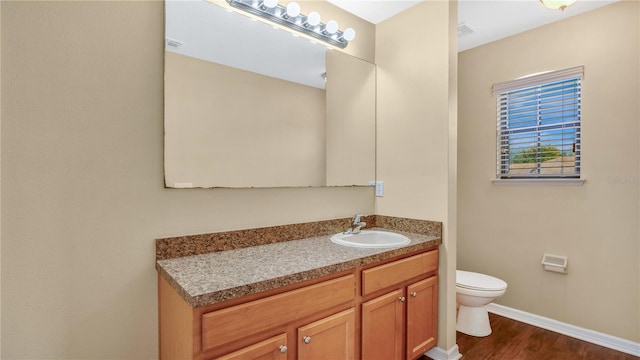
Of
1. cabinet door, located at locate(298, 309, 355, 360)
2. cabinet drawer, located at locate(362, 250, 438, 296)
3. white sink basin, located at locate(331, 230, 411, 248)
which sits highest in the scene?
white sink basin, located at locate(331, 230, 411, 248)

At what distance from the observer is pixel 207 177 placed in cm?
161

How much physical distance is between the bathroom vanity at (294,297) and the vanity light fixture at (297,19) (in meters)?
1.26

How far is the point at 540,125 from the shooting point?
2.59m

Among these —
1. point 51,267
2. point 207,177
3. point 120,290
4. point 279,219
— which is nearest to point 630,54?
point 279,219

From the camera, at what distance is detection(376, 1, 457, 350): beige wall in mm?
2020

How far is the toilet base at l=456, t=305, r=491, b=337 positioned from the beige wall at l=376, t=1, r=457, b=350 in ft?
1.41

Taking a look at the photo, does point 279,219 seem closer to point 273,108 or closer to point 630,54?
point 273,108

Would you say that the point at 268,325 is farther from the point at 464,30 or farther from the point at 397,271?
the point at 464,30

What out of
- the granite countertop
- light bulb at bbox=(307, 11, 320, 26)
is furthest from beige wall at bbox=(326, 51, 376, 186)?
the granite countertop

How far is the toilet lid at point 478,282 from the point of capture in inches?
92.0

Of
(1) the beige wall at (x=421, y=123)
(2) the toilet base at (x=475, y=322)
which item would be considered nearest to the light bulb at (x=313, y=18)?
(1) the beige wall at (x=421, y=123)

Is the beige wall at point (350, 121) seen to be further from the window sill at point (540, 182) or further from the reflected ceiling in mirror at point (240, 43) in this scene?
the window sill at point (540, 182)

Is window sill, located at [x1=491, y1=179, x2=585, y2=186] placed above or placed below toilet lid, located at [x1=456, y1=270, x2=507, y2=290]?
above

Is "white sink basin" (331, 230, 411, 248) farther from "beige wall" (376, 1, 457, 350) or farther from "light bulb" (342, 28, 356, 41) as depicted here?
"light bulb" (342, 28, 356, 41)
